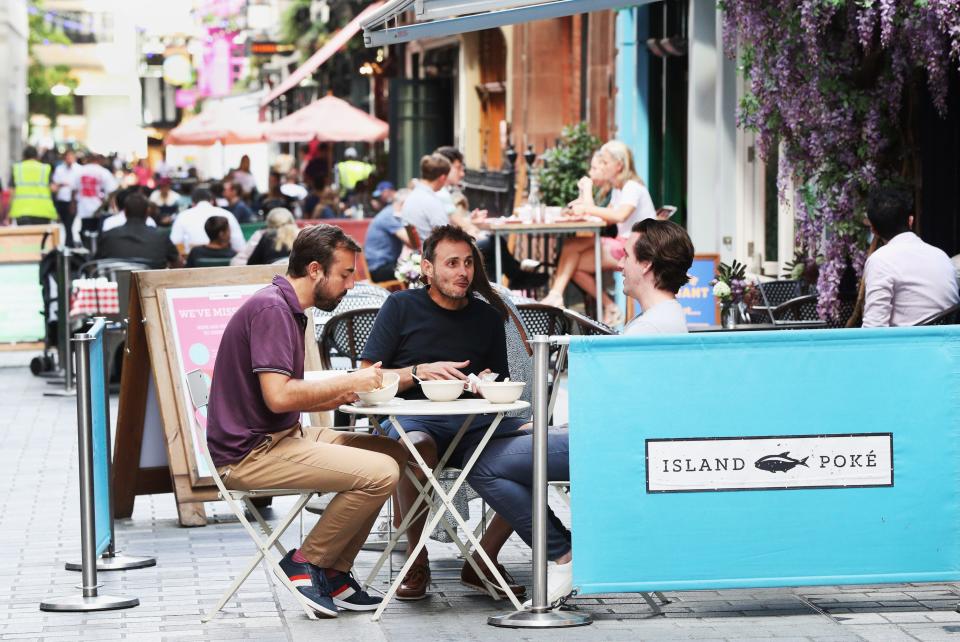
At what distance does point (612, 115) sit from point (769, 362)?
14226 mm

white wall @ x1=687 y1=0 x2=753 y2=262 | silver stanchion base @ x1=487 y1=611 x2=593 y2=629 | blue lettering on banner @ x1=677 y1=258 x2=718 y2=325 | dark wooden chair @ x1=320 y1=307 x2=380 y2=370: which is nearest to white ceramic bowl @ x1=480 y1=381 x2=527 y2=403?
silver stanchion base @ x1=487 y1=611 x2=593 y2=629

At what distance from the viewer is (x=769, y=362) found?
247 inches

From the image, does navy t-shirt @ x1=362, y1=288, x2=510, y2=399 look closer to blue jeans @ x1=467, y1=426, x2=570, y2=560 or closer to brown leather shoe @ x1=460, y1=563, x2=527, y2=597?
blue jeans @ x1=467, y1=426, x2=570, y2=560

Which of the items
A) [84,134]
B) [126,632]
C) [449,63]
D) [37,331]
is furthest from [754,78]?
[84,134]

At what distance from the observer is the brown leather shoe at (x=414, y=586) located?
275 inches

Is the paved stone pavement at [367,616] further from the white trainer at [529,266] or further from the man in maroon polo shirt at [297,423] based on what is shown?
the white trainer at [529,266]

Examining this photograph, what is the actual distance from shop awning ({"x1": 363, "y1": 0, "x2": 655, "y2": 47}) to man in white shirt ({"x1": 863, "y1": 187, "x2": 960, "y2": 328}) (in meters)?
1.86

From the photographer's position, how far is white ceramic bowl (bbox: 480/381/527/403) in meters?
6.51

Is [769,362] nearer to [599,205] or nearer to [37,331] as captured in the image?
[599,205]

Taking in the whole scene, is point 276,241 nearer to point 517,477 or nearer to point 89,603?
point 89,603

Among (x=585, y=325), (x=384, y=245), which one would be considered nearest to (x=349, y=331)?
(x=585, y=325)

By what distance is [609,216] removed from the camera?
14086mm

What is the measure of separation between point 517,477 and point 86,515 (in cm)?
173

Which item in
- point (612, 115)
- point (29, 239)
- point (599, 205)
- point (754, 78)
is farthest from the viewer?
point (612, 115)
